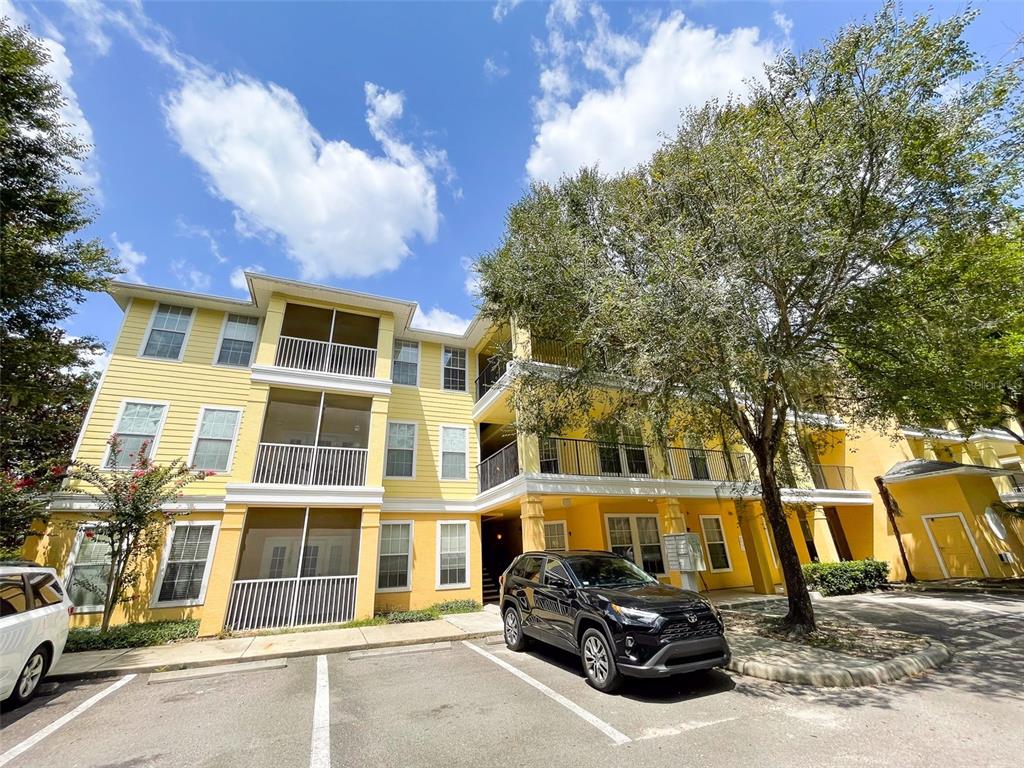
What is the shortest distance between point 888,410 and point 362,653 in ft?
38.8

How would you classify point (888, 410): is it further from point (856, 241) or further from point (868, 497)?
point (868, 497)

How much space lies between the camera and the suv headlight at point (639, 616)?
17.1ft

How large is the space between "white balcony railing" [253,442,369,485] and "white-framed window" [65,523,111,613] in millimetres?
3509

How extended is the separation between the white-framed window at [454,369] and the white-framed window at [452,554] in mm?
4695

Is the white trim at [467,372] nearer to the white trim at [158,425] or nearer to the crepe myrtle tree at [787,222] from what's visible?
the crepe myrtle tree at [787,222]

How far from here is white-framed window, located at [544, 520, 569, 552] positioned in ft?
45.6

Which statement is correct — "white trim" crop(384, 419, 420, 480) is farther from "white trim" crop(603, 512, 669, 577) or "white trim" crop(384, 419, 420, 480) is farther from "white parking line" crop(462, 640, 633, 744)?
"white parking line" crop(462, 640, 633, 744)

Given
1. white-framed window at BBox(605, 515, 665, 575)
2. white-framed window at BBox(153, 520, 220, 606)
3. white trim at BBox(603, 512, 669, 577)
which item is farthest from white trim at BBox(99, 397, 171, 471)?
white-framed window at BBox(605, 515, 665, 575)

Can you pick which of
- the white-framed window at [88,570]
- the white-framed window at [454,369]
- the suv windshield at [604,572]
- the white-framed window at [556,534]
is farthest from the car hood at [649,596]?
the white-framed window at [88,570]

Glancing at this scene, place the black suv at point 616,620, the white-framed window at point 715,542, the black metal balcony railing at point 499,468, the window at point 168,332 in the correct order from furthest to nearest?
the white-framed window at point 715,542
the window at point 168,332
the black metal balcony railing at point 499,468
the black suv at point 616,620

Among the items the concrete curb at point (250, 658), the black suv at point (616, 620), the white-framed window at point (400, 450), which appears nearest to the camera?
the black suv at point (616, 620)

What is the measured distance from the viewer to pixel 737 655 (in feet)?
21.2

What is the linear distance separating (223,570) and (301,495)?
2.23m

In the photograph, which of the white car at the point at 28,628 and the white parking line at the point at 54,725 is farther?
the white car at the point at 28,628
